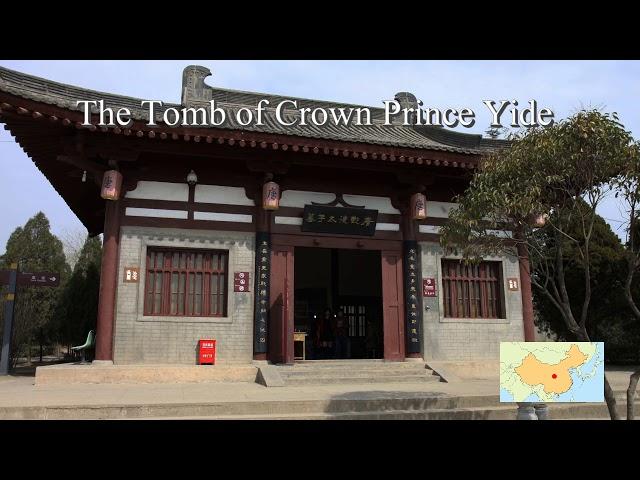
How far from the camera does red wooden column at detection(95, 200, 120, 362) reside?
8.95m

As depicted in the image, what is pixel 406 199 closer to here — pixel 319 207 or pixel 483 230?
pixel 319 207

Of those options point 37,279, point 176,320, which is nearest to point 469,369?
point 176,320

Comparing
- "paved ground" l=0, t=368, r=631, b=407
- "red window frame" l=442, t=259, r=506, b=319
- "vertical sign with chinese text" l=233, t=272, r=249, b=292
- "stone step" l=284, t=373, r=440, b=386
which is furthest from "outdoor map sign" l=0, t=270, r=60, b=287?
"red window frame" l=442, t=259, r=506, b=319

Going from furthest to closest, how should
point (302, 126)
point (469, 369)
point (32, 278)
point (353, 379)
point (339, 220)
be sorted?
point (302, 126) < point (32, 278) < point (339, 220) < point (469, 369) < point (353, 379)

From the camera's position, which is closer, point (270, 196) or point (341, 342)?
point (270, 196)

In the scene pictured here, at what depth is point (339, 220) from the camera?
10.5m

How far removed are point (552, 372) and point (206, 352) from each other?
6.34 m

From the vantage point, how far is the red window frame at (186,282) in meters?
9.52

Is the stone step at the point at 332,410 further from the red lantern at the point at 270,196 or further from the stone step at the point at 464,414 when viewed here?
the red lantern at the point at 270,196

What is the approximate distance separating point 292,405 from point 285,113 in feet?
32.7

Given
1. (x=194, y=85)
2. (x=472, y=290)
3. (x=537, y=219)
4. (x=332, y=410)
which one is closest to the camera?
(x=537, y=219)

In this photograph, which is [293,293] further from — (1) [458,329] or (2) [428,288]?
(1) [458,329]

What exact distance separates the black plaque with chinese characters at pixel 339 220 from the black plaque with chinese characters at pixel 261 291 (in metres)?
0.93

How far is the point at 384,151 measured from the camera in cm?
975
